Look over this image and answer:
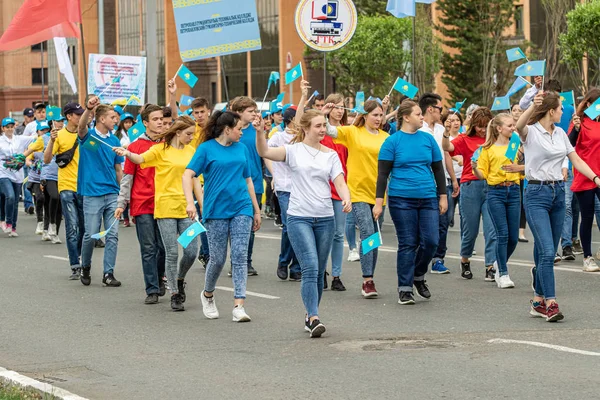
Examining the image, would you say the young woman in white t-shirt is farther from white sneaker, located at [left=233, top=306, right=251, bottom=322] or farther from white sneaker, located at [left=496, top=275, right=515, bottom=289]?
white sneaker, located at [left=496, top=275, right=515, bottom=289]

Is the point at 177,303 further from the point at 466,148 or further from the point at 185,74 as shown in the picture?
the point at 185,74

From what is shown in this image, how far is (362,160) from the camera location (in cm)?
1222

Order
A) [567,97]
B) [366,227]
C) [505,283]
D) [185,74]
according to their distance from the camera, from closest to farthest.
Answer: [366,227], [505,283], [567,97], [185,74]

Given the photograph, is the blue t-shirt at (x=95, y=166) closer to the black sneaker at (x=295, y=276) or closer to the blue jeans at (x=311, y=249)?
the black sneaker at (x=295, y=276)

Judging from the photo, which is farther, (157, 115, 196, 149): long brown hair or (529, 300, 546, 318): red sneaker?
(157, 115, 196, 149): long brown hair

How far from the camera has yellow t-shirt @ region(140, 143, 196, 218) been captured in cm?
1145

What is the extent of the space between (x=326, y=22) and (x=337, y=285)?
613 centimetres

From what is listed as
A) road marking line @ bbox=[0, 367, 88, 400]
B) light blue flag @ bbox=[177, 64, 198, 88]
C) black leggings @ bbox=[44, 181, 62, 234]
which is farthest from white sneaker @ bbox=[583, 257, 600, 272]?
black leggings @ bbox=[44, 181, 62, 234]

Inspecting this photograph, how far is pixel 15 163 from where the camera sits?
2030 centimetres

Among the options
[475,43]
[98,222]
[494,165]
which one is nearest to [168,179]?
[98,222]

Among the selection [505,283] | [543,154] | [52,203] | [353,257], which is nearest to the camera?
[543,154]

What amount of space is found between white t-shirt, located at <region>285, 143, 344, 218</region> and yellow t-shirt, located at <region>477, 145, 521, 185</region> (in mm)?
2929

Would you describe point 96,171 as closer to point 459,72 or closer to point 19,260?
point 19,260

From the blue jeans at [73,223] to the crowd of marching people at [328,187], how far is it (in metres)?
0.02
